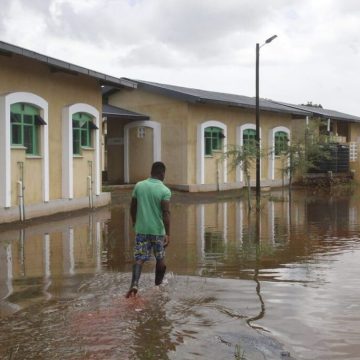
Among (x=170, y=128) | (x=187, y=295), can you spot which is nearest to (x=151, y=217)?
(x=187, y=295)

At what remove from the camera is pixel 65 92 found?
16.1 meters

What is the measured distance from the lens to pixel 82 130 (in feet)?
56.2

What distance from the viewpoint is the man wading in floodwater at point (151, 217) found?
6.63 metres

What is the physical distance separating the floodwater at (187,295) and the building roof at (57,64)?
13.4ft

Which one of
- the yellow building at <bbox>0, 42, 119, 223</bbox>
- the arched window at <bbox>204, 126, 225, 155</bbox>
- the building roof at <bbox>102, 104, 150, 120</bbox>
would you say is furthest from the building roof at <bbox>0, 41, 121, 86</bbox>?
the arched window at <bbox>204, 126, 225, 155</bbox>

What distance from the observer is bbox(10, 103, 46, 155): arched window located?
1397 centimetres

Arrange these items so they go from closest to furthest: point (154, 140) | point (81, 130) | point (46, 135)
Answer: point (46, 135)
point (81, 130)
point (154, 140)

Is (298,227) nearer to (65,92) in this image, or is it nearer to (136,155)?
(65,92)

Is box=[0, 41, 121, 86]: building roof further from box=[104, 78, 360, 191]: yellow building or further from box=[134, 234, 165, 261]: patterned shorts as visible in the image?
box=[134, 234, 165, 261]: patterned shorts

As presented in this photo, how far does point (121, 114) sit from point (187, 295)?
17.4 metres

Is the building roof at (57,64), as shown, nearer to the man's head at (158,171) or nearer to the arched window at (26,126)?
the arched window at (26,126)

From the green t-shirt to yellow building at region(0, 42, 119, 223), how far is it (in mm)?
7289

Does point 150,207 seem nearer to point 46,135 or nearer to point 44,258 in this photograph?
point 44,258

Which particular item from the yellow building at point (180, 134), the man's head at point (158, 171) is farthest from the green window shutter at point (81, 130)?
the man's head at point (158, 171)
